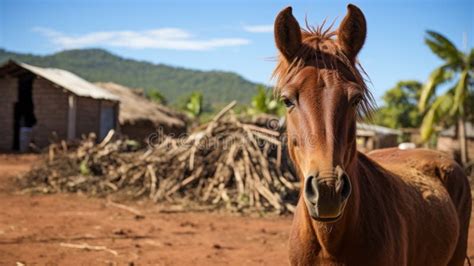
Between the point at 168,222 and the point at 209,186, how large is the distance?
7.92ft

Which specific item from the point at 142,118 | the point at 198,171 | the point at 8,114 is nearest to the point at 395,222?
the point at 198,171

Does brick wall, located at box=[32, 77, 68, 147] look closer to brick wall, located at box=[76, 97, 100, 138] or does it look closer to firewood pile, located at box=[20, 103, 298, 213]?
brick wall, located at box=[76, 97, 100, 138]

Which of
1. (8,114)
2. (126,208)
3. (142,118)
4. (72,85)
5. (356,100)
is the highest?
(72,85)

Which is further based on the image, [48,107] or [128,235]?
[48,107]

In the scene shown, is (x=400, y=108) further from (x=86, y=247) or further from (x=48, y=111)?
(x=86, y=247)

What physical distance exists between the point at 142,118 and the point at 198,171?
557 inches

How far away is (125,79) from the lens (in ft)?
368

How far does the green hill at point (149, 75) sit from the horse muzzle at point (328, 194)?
100304 mm

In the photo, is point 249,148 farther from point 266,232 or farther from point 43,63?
point 43,63

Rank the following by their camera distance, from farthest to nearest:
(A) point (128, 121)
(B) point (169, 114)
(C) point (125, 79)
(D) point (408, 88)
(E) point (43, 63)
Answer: (C) point (125, 79), (E) point (43, 63), (D) point (408, 88), (B) point (169, 114), (A) point (128, 121)

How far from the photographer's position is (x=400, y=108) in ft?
142

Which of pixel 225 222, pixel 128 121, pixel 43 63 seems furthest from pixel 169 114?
pixel 43 63

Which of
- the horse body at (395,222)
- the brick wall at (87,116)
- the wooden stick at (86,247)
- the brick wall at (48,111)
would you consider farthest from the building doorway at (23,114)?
the horse body at (395,222)

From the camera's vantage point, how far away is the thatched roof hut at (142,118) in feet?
79.4
